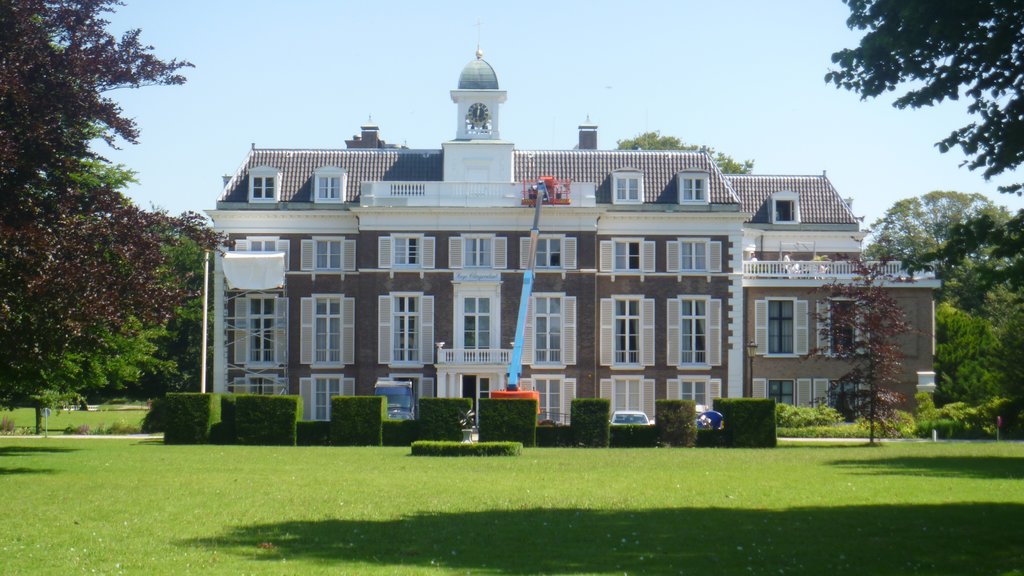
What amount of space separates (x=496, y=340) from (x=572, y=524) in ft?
114

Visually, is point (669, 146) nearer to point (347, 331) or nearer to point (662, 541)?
point (347, 331)

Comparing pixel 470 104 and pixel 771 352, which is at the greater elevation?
pixel 470 104

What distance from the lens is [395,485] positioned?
22641 millimetres

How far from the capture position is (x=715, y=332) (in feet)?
172

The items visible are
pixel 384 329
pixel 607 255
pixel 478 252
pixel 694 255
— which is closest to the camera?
pixel 384 329

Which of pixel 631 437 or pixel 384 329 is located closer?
pixel 631 437

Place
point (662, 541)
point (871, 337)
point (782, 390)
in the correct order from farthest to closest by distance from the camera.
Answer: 1. point (782, 390)
2. point (871, 337)
3. point (662, 541)

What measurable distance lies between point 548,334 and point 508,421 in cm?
1425

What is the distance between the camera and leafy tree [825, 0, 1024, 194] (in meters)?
15.8

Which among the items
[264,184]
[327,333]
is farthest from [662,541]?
[264,184]

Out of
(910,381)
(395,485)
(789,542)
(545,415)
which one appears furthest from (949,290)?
(789,542)

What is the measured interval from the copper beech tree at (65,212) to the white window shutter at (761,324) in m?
29.9

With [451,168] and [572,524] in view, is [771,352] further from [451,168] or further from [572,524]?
[572,524]

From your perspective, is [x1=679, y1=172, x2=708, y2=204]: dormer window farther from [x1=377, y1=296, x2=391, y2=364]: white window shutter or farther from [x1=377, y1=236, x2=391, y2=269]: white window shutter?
[x1=377, y1=296, x2=391, y2=364]: white window shutter
